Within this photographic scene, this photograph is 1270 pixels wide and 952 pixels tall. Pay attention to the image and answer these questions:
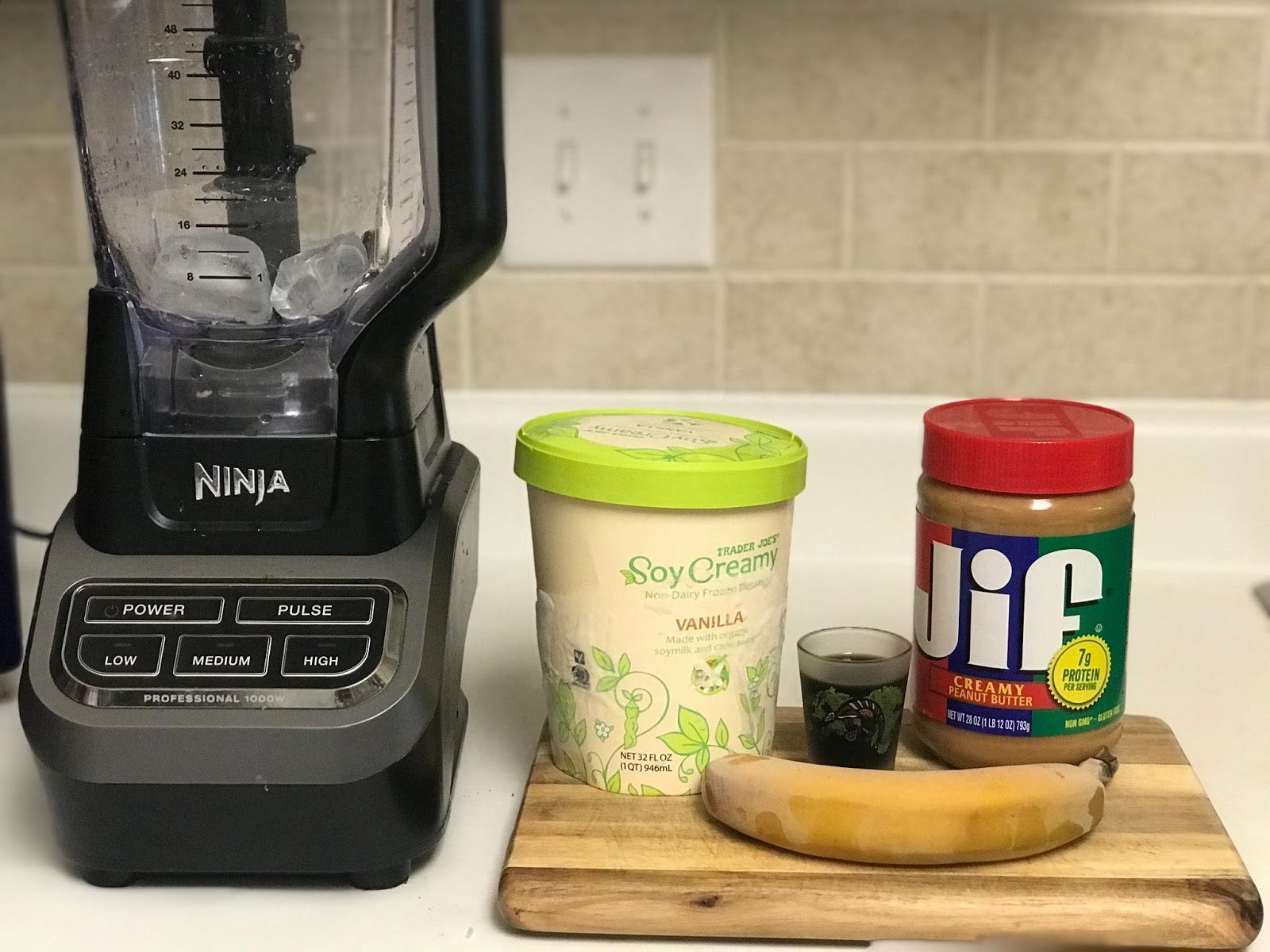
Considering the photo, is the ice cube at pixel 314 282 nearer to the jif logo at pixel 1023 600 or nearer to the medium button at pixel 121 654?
the medium button at pixel 121 654

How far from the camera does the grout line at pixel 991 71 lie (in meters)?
1.08

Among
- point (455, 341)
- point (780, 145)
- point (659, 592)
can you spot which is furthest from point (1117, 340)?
point (659, 592)

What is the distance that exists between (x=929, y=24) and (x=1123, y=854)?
69 cm

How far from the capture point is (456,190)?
59 centimetres

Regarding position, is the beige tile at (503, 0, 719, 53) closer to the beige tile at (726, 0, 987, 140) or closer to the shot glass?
the beige tile at (726, 0, 987, 140)

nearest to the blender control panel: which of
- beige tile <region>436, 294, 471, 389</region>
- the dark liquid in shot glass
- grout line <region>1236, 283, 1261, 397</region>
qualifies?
the dark liquid in shot glass

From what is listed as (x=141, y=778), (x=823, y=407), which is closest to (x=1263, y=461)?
(x=823, y=407)

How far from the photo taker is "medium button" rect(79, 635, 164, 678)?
60 cm

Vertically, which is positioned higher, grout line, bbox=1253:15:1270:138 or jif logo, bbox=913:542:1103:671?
grout line, bbox=1253:15:1270:138

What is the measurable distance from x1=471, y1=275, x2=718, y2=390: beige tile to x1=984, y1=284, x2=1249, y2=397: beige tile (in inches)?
9.4

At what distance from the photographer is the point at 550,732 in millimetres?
720

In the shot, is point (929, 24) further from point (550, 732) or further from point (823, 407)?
point (550, 732)

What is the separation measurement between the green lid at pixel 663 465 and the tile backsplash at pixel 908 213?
0.45m

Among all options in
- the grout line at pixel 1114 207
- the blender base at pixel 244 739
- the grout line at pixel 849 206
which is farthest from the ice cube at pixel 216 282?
the grout line at pixel 1114 207
